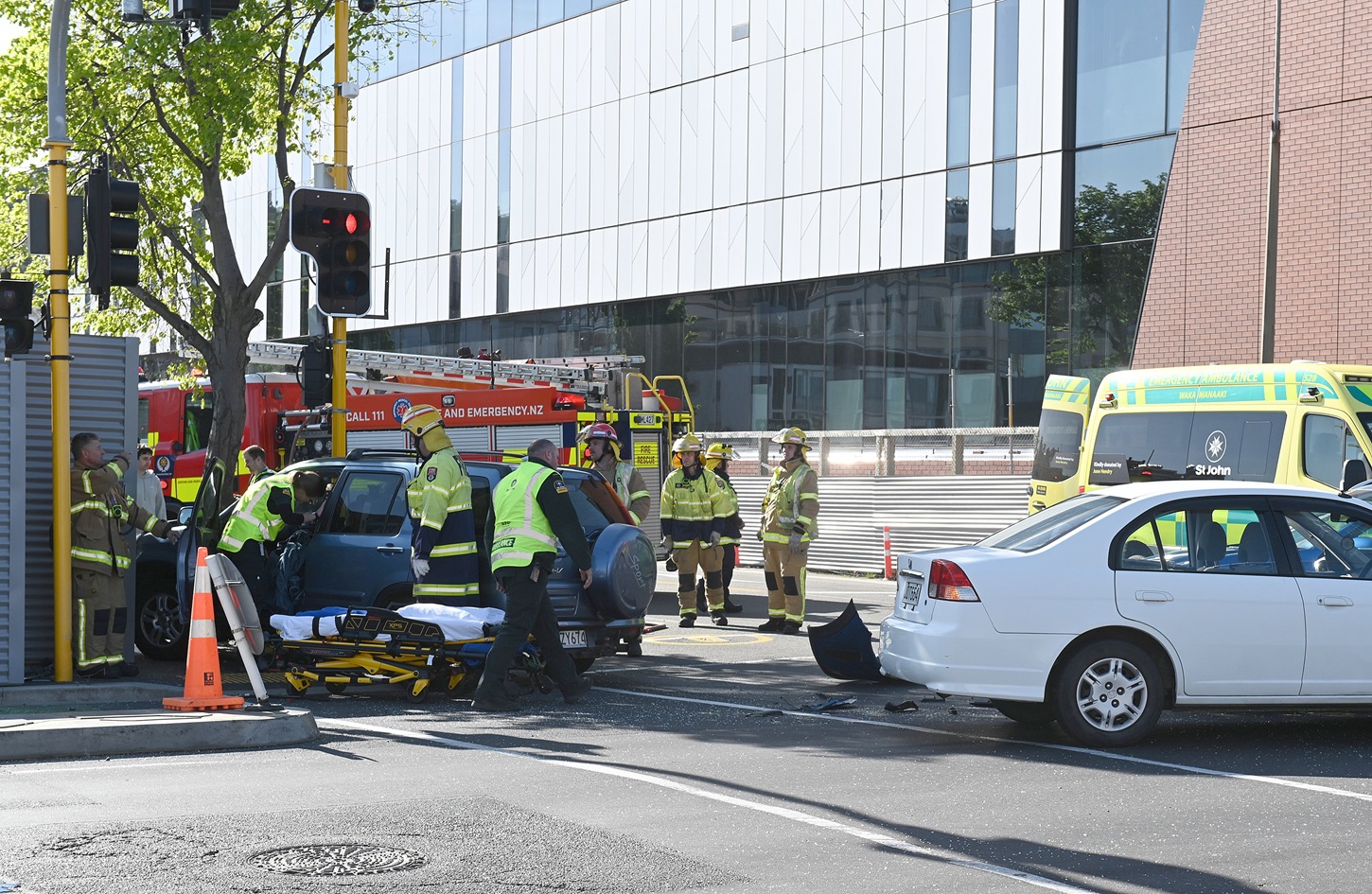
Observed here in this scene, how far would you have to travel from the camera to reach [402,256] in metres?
44.1

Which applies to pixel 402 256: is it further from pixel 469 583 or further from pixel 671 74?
pixel 469 583

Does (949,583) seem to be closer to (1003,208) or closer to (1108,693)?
(1108,693)

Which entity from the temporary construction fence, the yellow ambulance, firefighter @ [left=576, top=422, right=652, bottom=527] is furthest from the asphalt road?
the temporary construction fence

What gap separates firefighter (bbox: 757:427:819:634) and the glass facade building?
10.0m

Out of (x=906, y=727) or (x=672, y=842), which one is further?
(x=906, y=727)

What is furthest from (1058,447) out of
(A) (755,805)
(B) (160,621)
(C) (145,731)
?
(C) (145,731)

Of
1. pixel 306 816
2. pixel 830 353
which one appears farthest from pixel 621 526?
pixel 830 353

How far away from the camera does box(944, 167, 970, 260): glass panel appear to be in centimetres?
2994

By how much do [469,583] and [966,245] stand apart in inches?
808

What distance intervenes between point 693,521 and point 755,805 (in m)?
9.34

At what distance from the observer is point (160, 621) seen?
1367 cm

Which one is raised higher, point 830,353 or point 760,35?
point 760,35

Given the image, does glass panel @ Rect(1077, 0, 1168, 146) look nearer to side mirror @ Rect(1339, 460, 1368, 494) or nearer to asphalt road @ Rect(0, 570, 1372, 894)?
side mirror @ Rect(1339, 460, 1368, 494)

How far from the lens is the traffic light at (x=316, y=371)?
14.2 meters
